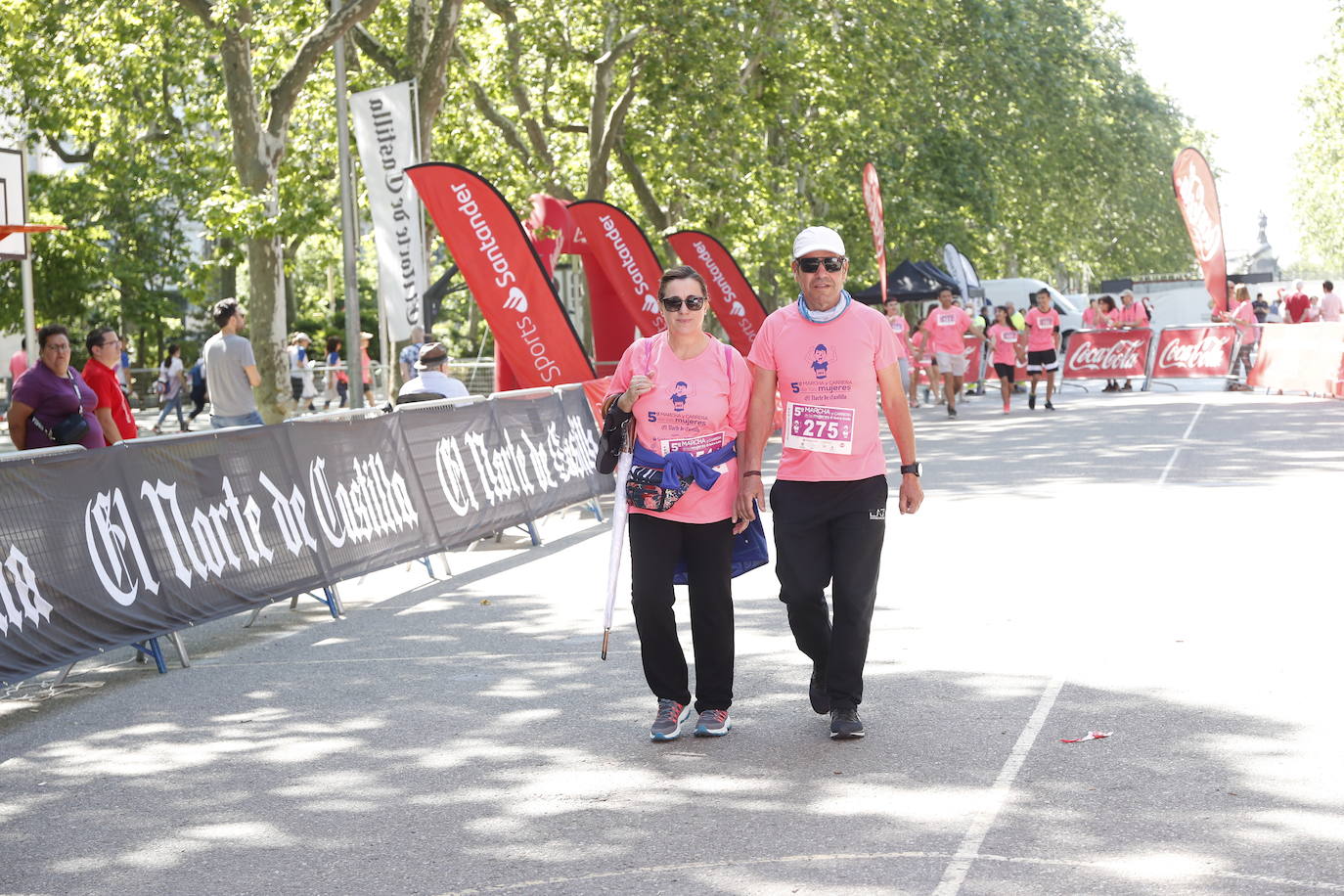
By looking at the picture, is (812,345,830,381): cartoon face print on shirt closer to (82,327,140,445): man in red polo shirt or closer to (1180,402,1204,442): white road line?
(82,327,140,445): man in red polo shirt

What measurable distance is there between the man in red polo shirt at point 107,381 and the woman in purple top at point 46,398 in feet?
2.86

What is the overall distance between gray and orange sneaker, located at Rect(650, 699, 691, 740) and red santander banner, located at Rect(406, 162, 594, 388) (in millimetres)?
11972

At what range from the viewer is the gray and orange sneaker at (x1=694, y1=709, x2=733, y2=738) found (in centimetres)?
690

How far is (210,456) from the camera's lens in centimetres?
962

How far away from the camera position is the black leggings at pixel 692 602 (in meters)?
6.77

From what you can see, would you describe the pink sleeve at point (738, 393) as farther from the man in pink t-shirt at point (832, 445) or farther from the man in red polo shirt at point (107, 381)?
the man in red polo shirt at point (107, 381)

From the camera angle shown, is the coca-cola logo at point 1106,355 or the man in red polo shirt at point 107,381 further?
the coca-cola logo at point 1106,355

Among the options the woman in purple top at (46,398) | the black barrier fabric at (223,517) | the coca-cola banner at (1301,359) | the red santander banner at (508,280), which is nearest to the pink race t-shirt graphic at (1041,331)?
the coca-cola banner at (1301,359)

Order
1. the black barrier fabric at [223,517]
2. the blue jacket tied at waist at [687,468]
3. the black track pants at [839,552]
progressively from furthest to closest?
the black barrier fabric at [223,517] < the black track pants at [839,552] < the blue jacket tied at waist at [687,468]

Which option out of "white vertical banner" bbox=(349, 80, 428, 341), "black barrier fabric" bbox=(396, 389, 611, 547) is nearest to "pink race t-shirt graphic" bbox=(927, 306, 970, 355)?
"white vertical banner" bbox=(349, 80, 428, 341)

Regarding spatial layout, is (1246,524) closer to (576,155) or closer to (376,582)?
(376,582)

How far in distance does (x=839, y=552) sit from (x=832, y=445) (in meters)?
0.42

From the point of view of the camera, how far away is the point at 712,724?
692 cm

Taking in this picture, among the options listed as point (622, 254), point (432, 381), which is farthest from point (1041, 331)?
point (432, 381)
